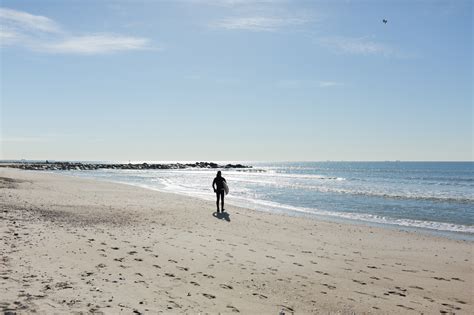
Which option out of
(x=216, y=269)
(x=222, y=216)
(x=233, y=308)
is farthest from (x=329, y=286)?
(x=222, y=216)

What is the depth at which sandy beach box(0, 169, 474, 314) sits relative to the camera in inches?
250

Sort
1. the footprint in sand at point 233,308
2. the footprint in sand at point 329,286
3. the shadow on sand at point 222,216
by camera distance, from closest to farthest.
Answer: the footprint in sand at point 233,308 < the footprint in sand at point 329,286 < the shadow on sand at point 222,216

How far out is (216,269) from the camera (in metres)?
8.72

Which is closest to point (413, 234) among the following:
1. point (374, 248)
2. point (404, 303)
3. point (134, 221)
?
point (374, 248)

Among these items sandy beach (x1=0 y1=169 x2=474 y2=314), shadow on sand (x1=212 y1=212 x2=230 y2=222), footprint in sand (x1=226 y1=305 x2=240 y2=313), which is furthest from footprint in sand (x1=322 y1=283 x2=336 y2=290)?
shadow on sand (x1=212 y1=212 x2=230 y2=222)

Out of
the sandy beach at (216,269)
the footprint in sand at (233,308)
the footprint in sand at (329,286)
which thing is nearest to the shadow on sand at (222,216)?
the sandy beach at (216,269)

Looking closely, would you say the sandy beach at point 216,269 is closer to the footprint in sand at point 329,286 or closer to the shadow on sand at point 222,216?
the footprint in sand at point 329,286

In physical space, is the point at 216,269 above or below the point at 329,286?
above

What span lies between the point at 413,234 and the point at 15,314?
1535 centimetres

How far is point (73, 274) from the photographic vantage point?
7246 millimetres

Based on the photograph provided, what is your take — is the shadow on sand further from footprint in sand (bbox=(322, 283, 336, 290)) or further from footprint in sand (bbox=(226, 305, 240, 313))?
footprint in sand (bbox=(226, 305, 240, 313))

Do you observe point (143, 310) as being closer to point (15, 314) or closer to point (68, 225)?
point (15, 314)

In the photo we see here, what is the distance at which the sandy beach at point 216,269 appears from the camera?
6340 mm

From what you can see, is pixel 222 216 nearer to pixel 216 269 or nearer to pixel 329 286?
pixel 216 269
